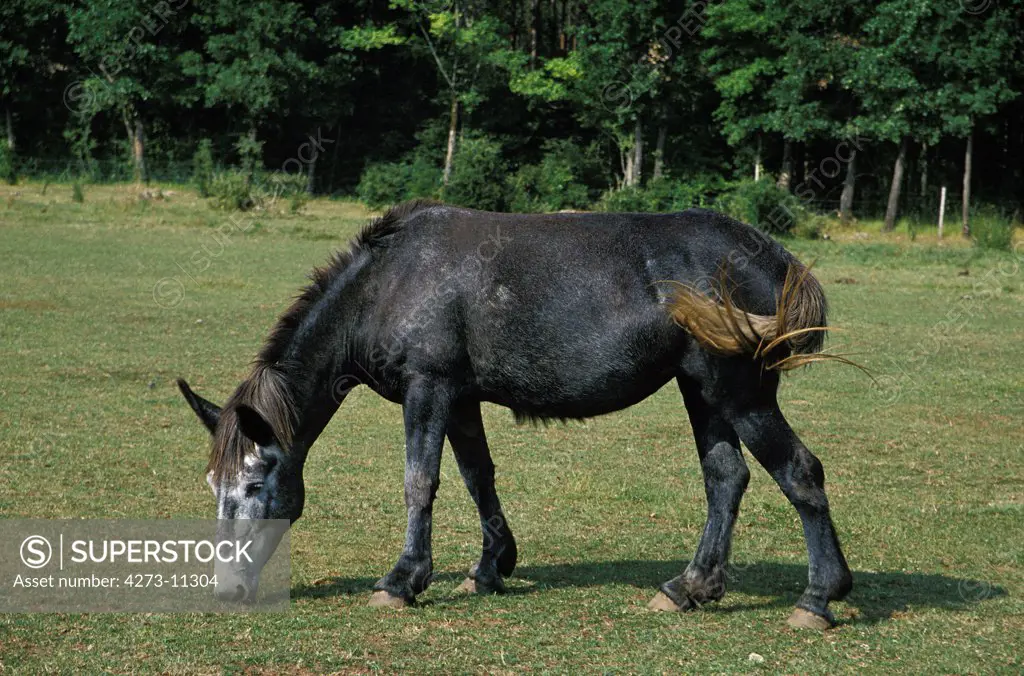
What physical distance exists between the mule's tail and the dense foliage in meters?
27.1

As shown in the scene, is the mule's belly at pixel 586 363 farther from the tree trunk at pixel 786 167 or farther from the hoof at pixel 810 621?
the tree trunk at pixel 786 167

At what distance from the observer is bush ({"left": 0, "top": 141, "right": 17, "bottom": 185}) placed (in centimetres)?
4053

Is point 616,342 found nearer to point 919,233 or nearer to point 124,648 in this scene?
point 124,648

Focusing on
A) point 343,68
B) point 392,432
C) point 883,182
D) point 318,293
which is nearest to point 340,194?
point 343,68

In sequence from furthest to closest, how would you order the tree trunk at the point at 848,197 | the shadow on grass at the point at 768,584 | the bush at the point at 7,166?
1. the bush at the point at 7,166
2. the tree trunk at the point at 848,197
3. the shadow on grass at the point at 768,584

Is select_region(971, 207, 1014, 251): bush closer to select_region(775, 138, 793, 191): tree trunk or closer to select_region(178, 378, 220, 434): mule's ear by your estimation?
select_region(775, 138, 793, 191): tree trunk

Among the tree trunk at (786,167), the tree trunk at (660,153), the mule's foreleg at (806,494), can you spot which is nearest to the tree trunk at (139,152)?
the tree trunk at (660,153)

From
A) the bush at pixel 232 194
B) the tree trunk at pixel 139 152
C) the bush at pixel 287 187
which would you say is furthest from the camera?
the tree trunk at pixel 139 152

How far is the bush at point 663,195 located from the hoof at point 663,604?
90.1ft

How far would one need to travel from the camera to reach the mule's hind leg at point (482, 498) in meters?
7.11

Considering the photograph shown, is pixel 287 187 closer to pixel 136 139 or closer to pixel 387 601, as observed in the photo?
pixel 136 139

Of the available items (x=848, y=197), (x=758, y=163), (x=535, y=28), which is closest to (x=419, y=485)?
(x=848, y=197)

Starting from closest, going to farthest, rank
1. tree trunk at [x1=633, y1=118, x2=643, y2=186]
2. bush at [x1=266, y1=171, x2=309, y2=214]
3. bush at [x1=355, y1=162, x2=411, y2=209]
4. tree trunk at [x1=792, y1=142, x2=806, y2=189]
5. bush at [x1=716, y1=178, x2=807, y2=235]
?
1. bush at [x1=716, y1=178, x2=807, y2=235]
2. bush at [x1=266, y1=171, x2=309, y2=214]
3. bush at [x1=355, y1=162, x2=411, y2=209]
4. tree trunk at [x1=633, y1=118, x2=643, y2=186]
5. tree trunk at [x1=792, y1=142, x2=806, y2=189]

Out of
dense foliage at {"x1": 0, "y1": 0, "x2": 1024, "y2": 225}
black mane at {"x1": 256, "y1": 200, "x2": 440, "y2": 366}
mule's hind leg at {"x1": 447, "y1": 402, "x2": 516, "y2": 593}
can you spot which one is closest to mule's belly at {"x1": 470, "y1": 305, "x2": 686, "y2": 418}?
mule's hind leg at {"x1": 447, "y1": 402, "x2": 516, "y2": 593}
